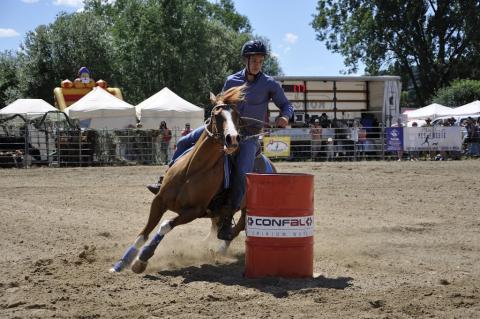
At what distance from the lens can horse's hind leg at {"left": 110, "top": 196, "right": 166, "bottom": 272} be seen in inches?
253

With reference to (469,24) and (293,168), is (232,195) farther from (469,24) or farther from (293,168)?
(469,24)

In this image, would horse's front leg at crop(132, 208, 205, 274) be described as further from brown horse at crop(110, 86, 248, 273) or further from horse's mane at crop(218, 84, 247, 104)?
horse's mane at crop(218, 84, 247, 104)

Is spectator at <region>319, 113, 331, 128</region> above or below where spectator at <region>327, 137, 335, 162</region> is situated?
above

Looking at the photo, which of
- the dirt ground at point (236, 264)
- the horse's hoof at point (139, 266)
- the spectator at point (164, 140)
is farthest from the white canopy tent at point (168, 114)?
the horse's hoof at point (139, 266)

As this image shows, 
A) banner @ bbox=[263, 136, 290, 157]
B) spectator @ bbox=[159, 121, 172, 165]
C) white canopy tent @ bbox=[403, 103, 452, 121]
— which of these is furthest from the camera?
white canopy tent @ bbox=[403, 103, 452, 121]

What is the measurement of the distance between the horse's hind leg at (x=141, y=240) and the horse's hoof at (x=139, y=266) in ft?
0.51

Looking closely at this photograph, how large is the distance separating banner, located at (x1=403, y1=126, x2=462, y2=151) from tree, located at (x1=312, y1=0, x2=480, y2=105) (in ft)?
79.4

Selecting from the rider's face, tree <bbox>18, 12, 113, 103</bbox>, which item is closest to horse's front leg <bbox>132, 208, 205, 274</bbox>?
the rider's face

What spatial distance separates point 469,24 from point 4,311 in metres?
45.9

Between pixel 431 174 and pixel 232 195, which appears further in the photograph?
pixel 431 174

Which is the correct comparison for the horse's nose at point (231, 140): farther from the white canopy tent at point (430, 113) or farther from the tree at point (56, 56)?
the tree at point (56, 56)

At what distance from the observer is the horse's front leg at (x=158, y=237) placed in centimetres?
627

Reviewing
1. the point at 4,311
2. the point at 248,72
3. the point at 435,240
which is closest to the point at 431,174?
the point at 435,240

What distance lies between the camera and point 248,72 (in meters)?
7.12
